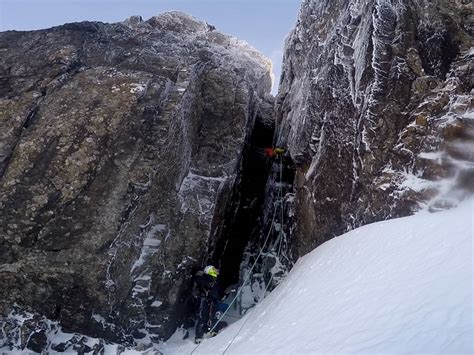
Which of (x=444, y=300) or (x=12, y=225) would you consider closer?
(x=444, y=300)

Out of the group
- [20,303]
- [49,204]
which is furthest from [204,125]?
[20,303]

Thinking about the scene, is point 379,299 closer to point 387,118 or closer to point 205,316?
point 387,118

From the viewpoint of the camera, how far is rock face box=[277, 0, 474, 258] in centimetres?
917

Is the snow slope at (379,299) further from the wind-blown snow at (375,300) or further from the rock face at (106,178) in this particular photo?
the rock face at (106,178)

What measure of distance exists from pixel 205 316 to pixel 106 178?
4722mm

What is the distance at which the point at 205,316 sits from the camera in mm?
11570

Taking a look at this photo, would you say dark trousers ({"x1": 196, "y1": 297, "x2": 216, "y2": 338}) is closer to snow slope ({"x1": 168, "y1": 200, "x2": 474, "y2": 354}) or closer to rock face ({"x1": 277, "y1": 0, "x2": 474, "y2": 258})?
snow slope ({"x1": 168, "y1": 200, "x2": 474, "y2": 354})

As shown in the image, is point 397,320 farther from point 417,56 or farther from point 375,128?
point 417,56

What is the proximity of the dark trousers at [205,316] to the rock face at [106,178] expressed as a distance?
0.70 m

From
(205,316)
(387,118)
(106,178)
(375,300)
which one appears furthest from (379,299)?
(106,178)

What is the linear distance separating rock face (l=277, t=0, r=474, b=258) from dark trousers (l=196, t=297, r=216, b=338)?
3447 mm

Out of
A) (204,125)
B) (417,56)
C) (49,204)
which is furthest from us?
(204,125)

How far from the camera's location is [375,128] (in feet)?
34.7

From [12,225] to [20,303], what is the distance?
200 centimetres
